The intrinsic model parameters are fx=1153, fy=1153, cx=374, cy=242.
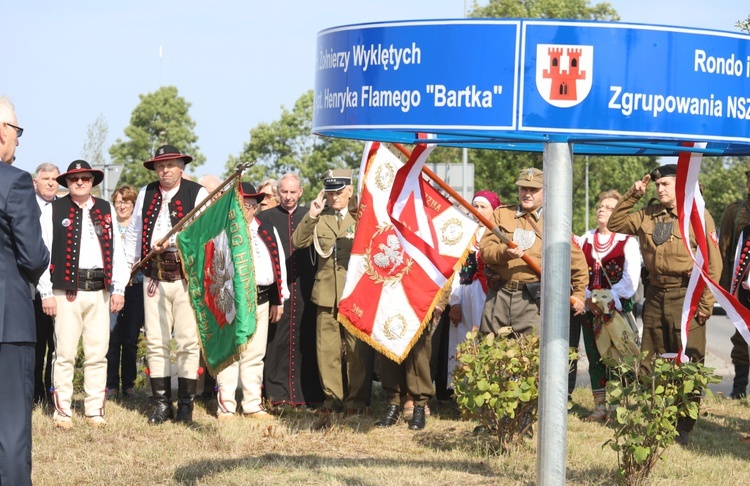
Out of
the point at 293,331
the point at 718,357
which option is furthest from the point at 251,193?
the point at 718,357

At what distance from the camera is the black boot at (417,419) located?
9867 mm

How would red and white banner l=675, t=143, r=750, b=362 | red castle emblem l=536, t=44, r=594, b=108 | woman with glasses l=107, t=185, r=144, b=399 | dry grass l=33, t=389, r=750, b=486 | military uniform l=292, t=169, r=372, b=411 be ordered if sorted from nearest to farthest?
red castle emblem l=536, t=44, r=594, b=108 < red and white banner l=675, t=143, r=750, b=362 < dry grass l=33, t=389, r=750, b=486 < military uniform l=292, t=169, r=372, b=411 < woman with glasses l=107, t=185, r=144, b=399

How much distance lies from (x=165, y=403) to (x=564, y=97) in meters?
6.07

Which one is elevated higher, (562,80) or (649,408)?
(562,80)

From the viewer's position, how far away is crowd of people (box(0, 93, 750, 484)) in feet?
30.7

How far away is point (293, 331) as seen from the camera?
11180 mm

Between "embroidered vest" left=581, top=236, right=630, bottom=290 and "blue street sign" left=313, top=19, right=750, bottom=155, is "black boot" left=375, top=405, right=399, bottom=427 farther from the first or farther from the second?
"blue street sign" left=313, top=19, right=750, bottom=155

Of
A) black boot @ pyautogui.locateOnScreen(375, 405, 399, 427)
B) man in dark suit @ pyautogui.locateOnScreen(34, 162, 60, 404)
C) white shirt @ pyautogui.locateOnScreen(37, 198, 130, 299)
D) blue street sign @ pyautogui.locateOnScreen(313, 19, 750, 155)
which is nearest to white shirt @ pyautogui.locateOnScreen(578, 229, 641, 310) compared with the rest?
black boot @ pyautogui.locateOnScreen(375, 405, 399, 427)

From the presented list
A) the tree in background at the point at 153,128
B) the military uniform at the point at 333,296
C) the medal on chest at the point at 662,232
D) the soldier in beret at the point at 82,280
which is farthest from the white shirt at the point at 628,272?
the tree in background at the point at 153,128

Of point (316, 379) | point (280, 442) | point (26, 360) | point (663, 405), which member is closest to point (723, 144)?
point (663, 405)

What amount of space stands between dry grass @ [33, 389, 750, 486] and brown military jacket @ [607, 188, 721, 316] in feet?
4.36

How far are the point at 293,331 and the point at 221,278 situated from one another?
7.52 feet

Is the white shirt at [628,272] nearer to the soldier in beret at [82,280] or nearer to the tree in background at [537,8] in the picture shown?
the soldier in beret at [82,280]

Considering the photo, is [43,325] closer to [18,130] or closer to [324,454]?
[324,454]
